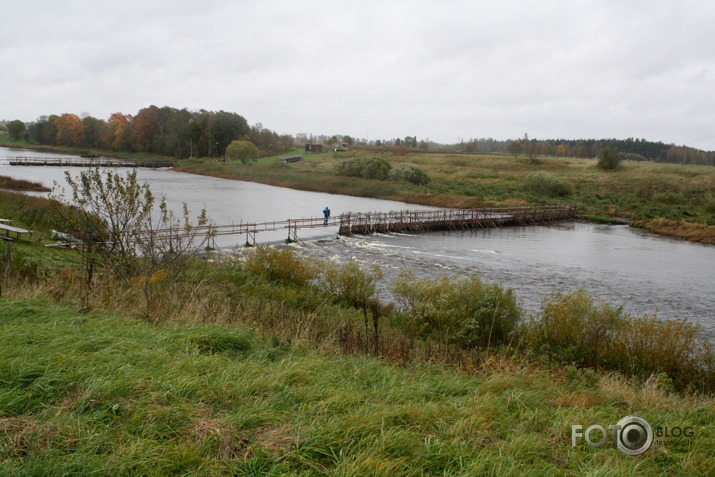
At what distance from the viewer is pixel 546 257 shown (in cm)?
3203

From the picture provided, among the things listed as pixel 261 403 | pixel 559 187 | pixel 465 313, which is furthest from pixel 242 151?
pixel 261 403

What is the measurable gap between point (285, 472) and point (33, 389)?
278 centimetres

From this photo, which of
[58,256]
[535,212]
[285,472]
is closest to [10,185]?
[58,256]

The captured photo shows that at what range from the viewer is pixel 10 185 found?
48.2 meters

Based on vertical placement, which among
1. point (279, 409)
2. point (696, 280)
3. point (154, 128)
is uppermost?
point (154, 128)

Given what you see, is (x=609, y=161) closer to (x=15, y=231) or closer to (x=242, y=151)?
(x=242, y=151)

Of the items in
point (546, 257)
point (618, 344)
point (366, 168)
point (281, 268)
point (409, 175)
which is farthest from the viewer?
point (366, 168)

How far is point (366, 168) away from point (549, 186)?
27188 mm

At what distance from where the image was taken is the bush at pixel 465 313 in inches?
531

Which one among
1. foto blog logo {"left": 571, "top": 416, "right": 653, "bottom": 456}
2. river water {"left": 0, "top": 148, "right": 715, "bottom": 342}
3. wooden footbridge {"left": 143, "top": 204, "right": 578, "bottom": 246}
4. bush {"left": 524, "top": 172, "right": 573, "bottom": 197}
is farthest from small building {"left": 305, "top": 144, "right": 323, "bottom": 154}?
foto blog logo {"left": 571, "top": 416, "right": 653, "bottom": 456}

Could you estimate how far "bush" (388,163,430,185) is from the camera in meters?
75.4

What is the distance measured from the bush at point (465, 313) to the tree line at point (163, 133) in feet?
353

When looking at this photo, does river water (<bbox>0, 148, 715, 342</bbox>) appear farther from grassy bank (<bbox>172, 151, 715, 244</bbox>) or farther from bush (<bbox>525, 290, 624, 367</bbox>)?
grassy bank (<bbox>172, 151, 715, 244</bbox>)

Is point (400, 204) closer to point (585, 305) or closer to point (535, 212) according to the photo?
point (535, 212)
